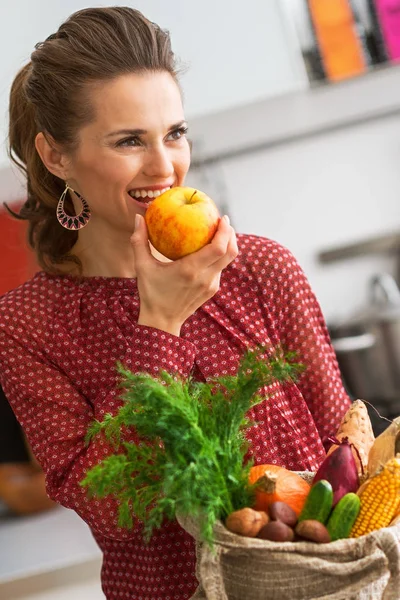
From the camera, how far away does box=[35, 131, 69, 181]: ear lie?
1.40m

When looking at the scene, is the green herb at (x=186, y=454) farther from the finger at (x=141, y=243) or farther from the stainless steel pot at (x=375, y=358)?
the stainless steel pot at (x=375, y=358)

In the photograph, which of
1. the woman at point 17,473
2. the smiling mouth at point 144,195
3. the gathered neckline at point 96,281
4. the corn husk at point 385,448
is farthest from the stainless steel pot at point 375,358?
the corn husk at point 385,448

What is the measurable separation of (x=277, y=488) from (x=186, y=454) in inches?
3.8

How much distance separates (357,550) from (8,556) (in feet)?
6.45

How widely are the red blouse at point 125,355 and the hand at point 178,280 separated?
0.07m

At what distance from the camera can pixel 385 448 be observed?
968mm

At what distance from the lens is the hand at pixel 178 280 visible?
3.92 ft

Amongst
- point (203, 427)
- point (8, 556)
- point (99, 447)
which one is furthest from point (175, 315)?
point (8, 556)

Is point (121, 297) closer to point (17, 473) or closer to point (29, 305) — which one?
→ point (29, 305)

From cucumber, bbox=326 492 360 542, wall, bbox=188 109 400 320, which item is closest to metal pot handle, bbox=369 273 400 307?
wall, bbox=188 109 400 320

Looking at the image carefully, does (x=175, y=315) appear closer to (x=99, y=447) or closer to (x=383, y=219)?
(x=99, y=447)

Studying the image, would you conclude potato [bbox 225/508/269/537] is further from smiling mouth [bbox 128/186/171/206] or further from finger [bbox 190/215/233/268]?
smiling mouth [bbox 128/186/171/206]

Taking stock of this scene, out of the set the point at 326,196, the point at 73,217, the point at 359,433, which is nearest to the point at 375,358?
the point at 326,196

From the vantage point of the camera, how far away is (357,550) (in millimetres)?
856
